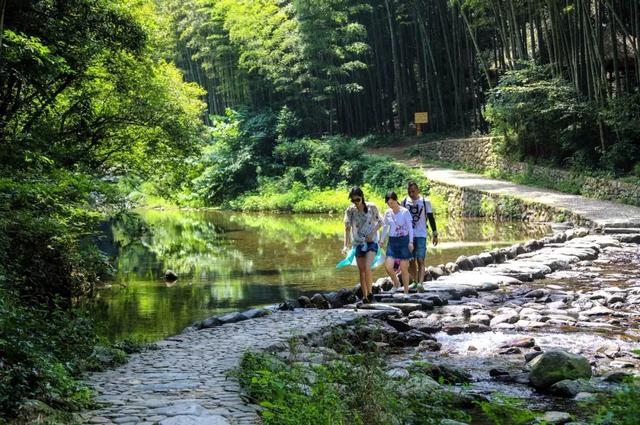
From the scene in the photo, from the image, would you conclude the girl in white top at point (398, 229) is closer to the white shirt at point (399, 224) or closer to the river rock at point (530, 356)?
the white shirt at point (399, 224)

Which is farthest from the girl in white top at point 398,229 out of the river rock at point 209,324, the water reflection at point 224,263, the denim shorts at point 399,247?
the water reflection at point 224,263

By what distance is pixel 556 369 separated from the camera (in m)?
5.34

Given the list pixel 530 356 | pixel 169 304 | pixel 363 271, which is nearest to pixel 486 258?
pixel 363 271

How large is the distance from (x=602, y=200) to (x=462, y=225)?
3.94m

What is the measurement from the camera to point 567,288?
31.8 ft

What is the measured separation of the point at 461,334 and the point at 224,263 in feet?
27.7

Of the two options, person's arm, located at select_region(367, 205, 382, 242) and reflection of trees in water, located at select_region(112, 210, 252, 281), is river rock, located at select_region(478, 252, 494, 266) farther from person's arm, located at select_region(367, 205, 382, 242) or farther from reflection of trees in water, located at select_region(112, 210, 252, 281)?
reflection of trees in water, located at select_region(112, 210, 252, 281)

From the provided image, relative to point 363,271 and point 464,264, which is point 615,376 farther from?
point 464,264

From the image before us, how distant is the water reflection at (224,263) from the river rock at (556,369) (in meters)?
4.33

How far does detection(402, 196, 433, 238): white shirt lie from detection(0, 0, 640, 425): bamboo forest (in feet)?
0.14

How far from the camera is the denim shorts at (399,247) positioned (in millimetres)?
8769

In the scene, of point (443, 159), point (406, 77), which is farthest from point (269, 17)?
point (443, 159)

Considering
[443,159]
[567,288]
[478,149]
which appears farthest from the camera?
[443,159]

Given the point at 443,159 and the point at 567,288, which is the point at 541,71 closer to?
the point at 443,159
